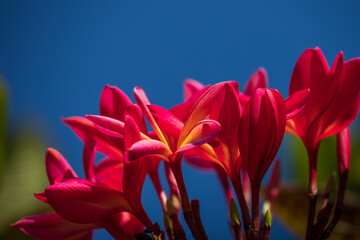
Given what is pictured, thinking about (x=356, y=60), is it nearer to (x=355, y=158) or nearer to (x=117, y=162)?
(x=117, y=162)

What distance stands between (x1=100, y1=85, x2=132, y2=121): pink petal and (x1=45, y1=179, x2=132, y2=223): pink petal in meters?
0.05

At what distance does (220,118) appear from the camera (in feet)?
0.64

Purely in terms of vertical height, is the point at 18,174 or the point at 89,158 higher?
the point at 89,158

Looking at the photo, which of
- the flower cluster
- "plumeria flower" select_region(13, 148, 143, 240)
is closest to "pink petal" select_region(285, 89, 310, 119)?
the flower cluster

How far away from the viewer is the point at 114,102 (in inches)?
9.1

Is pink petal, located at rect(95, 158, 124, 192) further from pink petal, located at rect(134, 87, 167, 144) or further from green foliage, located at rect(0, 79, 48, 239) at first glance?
green foliage, located at rect(0, 79, 48, 239)

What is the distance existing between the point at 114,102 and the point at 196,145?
80 mm

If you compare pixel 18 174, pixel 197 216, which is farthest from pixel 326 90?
pixel 18 174

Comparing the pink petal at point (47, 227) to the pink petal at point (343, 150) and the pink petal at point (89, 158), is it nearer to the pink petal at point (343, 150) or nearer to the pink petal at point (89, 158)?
the pink petal at point (89, 158)

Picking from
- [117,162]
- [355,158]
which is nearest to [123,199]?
[117,162]

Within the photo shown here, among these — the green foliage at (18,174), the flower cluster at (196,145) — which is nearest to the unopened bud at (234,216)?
the flower cluster at (196,145)

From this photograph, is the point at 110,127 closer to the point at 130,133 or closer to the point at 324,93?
the point at 130,133

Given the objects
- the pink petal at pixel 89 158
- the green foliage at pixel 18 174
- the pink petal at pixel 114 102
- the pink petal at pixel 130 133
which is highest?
the pink petal at pixel 114 102

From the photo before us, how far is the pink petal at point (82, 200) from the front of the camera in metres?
0.19
